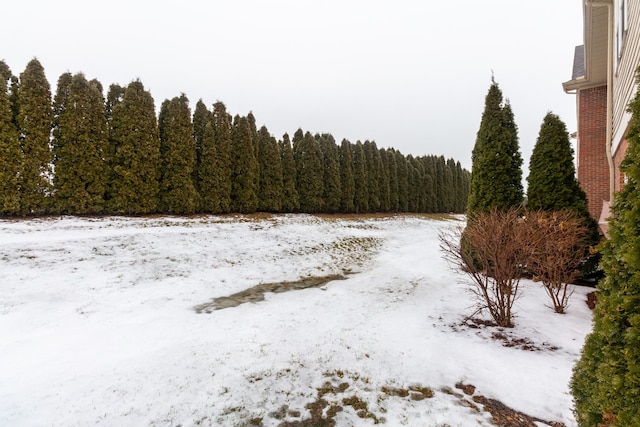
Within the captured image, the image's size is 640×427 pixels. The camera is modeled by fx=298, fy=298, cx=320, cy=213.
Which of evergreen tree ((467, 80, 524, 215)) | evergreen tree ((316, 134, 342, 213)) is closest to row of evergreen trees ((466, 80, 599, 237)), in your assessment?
evergreen tree ((467, 80, 524, 215))

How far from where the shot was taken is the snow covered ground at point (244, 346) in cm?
307

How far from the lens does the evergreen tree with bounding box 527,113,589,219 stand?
24.7 ft

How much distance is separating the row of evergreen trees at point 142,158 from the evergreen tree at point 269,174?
7 cm

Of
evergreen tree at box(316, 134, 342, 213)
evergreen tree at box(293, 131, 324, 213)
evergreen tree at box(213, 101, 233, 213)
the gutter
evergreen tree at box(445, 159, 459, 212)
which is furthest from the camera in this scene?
evergreen tree at box(445, 159, 459, 212)

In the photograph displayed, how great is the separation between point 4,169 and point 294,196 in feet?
49.1

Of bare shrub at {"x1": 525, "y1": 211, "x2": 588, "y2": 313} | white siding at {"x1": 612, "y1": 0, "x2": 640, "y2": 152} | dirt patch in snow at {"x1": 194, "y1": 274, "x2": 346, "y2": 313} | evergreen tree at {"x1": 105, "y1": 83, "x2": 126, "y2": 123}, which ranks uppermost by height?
evergreen tree at {"x1": 105, "y1": 83, "x2": 126, "y2": 123}

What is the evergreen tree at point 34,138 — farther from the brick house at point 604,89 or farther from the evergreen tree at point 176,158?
the brick house at point 604,89

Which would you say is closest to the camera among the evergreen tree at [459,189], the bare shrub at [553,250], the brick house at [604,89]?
the brick house at [604,89]

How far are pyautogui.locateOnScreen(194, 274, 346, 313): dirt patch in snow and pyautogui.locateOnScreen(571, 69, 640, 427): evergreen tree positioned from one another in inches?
225

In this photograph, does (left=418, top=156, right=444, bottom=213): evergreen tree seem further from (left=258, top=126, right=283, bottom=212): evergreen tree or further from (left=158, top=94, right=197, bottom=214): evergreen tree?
(left=158, top=94, right=197, bottom=214): evergreen tree

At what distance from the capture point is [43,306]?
561 centimetres

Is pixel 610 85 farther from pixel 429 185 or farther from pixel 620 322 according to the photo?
pixel 429 185

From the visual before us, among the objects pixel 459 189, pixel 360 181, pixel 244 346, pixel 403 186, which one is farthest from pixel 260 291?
pixel 459 189

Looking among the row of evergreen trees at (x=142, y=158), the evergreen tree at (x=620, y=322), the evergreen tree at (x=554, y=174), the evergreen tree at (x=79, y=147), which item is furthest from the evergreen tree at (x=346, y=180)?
the evergreen tree at (x=620, y=322)
